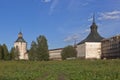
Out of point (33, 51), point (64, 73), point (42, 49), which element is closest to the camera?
point (64, 73)

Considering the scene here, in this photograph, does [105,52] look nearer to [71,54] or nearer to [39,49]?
[71,54]

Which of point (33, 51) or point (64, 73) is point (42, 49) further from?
point (64, 73)

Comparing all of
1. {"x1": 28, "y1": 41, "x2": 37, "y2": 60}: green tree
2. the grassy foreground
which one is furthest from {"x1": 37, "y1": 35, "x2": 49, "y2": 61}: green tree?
the grassy foreground

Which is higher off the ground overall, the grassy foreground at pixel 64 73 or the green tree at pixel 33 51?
the green tree at pixel 33 51

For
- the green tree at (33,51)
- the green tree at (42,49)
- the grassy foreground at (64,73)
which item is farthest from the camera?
the green tree at (33,51)

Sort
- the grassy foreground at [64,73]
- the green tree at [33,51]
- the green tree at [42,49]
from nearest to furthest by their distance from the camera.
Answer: the grassy foreground at [64,73], the green tree at [42,49], the green tree at [33,51]

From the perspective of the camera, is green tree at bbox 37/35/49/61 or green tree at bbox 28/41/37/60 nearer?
green tree at bbox 37/35/49/61

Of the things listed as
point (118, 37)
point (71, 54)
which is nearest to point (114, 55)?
point (118, 37)

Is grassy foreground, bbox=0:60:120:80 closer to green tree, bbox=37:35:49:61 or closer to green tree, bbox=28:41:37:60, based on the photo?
green tree, bbox=37:35:49:61

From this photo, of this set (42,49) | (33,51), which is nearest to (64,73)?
(42,49)

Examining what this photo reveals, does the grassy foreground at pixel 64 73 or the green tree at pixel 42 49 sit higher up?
the green tree at pixel 42 49

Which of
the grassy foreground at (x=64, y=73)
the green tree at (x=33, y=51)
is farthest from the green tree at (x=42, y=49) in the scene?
the grassy foreground at (x=64, y=73)

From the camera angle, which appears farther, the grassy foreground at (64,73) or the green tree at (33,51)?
the green tree at (33,51)

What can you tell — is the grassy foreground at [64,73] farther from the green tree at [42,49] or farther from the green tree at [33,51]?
the green tree at [33,51]
